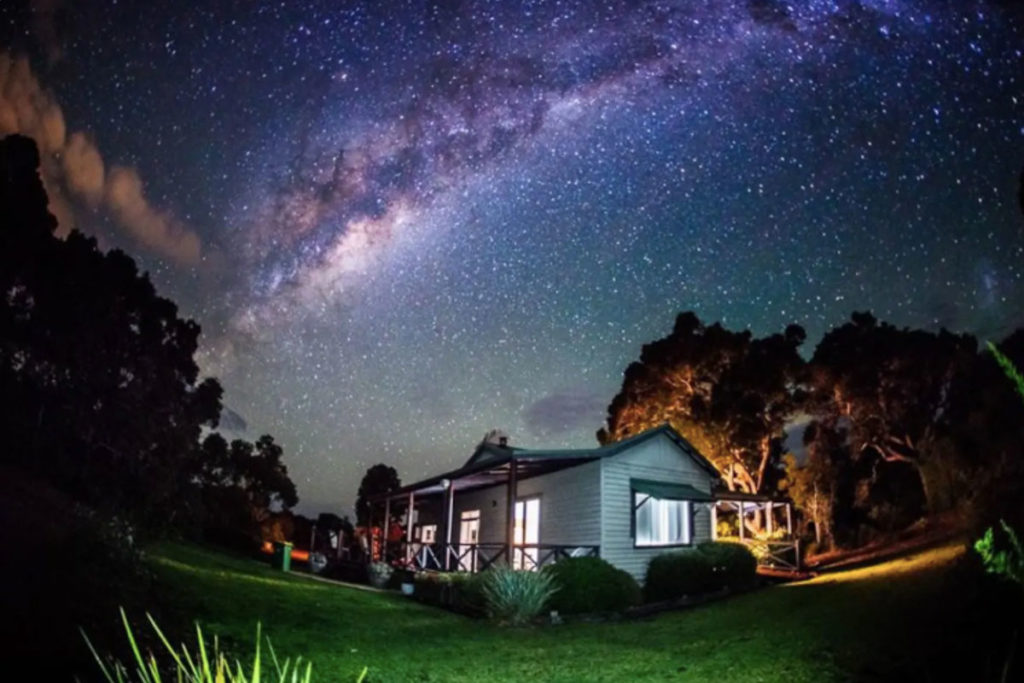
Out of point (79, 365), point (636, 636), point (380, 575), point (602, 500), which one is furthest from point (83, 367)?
point (636, 636)

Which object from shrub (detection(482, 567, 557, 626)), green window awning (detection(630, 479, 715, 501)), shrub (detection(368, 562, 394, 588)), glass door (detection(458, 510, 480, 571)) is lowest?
shrub (detection(368, 562, 394, 588))

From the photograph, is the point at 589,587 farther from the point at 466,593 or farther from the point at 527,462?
the point at 527,462

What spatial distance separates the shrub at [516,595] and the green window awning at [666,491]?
5.93m

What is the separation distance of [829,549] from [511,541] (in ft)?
65.5

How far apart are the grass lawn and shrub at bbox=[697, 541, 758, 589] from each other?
4.87ft

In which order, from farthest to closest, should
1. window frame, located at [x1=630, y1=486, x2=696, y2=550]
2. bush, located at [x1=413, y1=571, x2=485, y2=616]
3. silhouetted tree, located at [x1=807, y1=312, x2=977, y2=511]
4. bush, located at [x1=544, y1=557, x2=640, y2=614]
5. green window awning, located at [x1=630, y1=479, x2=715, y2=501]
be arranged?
silhouetted tree, located at [x1=807, y1=312, x2=977, y2=511], green window awning, located at [x1=630, y1=479, x2=715, y2=501], window frame, located at [x1=630, y1=486, x2=696, y2=550], bush, located at [x1=413, y1=571, x2=485, y2=616], bush, located at [x1=544, y1=557, x2=640, y2=614]

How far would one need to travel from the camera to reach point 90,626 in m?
8.42

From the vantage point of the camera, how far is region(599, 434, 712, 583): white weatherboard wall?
1848 centimetres

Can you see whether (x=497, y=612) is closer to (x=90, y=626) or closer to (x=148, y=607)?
(x=148, y=607)

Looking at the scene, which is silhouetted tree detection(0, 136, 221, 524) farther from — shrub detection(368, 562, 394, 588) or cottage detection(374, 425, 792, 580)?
cottage detection(374, 425, 792, 580)

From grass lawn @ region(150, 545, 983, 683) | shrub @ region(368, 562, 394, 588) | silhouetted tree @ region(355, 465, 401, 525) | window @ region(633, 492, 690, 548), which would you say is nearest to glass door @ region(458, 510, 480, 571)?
shrub @ region(368, 562, 394, 588)

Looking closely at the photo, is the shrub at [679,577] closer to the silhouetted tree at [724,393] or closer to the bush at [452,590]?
the bush at [452,590]

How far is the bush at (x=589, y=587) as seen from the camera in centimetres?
1461

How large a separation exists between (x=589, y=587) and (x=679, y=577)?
4177 mm
